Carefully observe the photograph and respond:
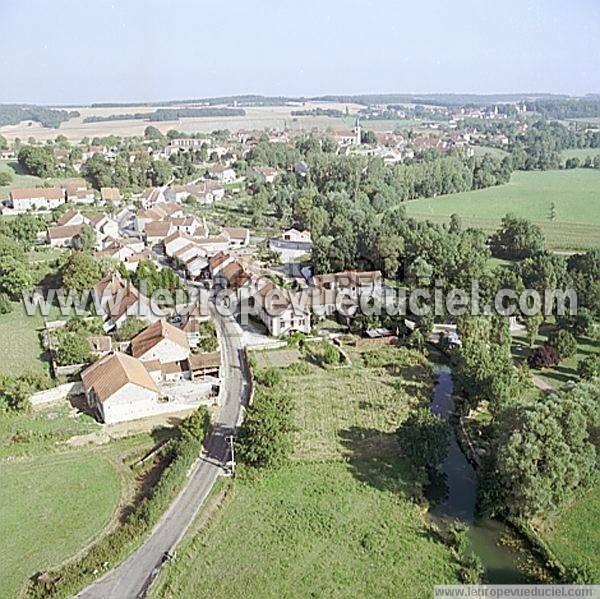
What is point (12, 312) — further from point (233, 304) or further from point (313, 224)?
point (313, 224)

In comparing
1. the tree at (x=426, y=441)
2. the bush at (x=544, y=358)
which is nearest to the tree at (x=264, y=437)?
the tree at (x=426, y=441)

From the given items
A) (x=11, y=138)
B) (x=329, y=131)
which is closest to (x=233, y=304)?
(x=11, y=138)

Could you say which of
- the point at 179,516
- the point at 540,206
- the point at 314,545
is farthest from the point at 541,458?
the point at 540,206

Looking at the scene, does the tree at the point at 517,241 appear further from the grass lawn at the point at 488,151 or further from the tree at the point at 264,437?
the grass lawn at the point at 488,151

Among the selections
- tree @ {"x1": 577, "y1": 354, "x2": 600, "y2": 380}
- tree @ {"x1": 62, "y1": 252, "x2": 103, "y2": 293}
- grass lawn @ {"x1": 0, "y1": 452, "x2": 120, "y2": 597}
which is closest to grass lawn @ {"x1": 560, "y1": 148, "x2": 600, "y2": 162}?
tree @ {"x1": 577, "y1": 354, "x2": 600, "y2": 380}

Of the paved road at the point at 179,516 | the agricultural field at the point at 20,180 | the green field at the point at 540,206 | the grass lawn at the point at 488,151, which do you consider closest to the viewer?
the paved road at the point at 179,516

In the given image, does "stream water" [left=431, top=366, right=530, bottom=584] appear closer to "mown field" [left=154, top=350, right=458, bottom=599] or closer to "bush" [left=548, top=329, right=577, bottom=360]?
"mown field" [left=154, top=350, right=458, bottom=599]
